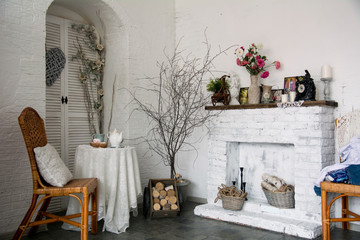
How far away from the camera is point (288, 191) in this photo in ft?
Result: 11.5

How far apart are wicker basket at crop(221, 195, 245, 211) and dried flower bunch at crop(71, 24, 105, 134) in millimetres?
1983

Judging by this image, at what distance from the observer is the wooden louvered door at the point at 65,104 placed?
409 centimetres

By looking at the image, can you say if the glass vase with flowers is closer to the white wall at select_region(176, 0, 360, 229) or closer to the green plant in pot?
the white wall at select_region(176, 0, 360, 229)

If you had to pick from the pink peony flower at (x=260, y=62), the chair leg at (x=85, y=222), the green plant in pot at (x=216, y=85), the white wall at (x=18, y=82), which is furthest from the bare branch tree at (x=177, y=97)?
the chair leg at (x=85, y=222)

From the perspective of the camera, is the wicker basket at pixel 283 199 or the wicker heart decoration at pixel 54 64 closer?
the wicker basket at pixel 283 199

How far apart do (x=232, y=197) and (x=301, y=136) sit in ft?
3.32

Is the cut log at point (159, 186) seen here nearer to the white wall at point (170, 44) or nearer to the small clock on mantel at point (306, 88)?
the white wall at point (170, 44)

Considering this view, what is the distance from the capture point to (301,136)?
3.41 metres

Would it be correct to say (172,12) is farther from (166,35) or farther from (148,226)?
(148,226)

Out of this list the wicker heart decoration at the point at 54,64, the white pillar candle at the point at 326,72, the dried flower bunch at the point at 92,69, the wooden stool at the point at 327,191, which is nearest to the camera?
the wooden stool at the point at 327,191

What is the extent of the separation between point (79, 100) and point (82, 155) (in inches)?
50.7

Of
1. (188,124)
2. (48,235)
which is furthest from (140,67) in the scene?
(48,235)

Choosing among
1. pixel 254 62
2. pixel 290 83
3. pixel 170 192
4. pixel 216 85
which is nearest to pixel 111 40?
pixel 216 85

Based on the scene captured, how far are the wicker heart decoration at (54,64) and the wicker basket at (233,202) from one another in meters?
2.49
